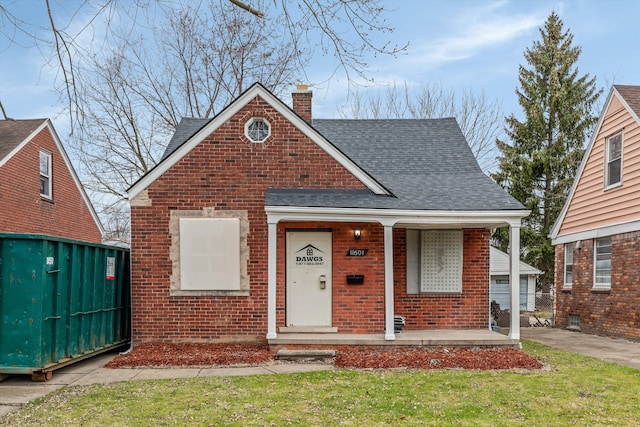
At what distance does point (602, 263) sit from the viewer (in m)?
13.5

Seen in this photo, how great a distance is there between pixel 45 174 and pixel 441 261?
12.6m

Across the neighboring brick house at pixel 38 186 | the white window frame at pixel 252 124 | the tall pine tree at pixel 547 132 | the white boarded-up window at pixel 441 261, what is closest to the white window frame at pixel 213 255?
the white window frame at pixel 252 124

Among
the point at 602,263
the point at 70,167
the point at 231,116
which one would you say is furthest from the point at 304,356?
the point at 70,167

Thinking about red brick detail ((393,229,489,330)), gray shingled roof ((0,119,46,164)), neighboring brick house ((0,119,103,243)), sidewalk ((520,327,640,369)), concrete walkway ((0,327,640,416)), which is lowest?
sidewalk ((520,327,640,369))

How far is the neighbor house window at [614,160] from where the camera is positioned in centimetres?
1303

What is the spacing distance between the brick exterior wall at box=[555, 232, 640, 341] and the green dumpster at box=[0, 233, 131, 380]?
11.3 m

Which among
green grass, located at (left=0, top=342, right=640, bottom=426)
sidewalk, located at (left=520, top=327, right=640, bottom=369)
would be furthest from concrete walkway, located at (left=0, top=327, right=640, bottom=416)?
green grass, located at (left=0, top=342, right=640, bottom=426)

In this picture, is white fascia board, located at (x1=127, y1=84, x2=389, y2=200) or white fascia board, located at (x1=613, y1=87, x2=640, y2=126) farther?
white fascia board, located at (x1=613, y1=87, x2=640, y2=126)

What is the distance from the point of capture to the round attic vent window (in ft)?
34.0

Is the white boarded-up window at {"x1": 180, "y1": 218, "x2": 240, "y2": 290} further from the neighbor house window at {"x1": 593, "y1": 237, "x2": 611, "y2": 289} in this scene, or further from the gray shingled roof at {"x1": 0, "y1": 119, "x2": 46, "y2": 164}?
the neighbor house window at {"x1": 593, "y1": 237, "x2": 611, "y2": 289}

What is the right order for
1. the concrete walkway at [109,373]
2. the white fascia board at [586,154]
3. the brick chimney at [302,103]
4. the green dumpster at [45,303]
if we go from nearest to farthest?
the concrete walkway at [109,373]
the green dumpster at [45,303]
the brick chimney at [302,103]
the white fascia board at [586,154]

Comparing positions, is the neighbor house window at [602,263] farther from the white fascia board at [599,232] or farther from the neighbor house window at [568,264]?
the neighbor house window at [568,264]

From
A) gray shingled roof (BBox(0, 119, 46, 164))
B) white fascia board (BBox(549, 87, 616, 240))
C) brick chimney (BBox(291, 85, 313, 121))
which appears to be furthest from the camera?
gray shingled roof (BBox(0, 119, 46, 164))

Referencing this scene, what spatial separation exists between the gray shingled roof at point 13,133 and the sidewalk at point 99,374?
8.45 metres
